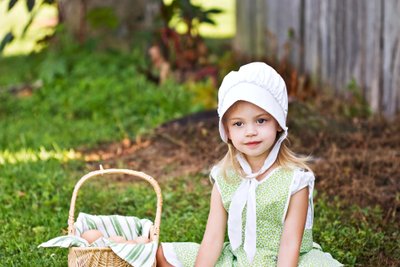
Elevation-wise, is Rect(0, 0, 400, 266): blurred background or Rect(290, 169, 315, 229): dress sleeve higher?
Rect(290, 169, 315, 229): dress sleeve

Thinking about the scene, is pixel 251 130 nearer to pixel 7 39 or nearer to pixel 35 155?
pixel 35 155

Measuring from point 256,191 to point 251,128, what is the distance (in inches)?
12.1

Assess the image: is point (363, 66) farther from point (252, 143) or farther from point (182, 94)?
point (252, 143)

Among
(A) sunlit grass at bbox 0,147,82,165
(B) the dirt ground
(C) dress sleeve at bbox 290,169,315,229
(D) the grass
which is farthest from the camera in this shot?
(A) sunlit grass at bbox 0,147,82,165

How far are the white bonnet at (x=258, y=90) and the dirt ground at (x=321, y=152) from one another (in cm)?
158

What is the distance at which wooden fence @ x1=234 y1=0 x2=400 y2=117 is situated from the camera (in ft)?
22.1

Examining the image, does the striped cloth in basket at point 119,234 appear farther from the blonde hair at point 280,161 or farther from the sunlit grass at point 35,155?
the sunlit grass at point 35,155

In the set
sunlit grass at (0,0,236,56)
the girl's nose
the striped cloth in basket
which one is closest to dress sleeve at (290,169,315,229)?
the girl's nose

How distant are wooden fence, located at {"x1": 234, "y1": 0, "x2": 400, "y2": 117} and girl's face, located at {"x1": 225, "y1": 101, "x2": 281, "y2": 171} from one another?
3.04 m

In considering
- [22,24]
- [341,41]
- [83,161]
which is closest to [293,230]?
[83,161]

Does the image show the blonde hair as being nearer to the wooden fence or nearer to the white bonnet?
the white bonnet

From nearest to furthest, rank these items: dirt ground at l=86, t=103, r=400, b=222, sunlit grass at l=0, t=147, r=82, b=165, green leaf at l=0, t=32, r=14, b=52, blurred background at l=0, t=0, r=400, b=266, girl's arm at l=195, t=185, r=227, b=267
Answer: girl's arm at l=195, t=185, r=227, b=267, blurred background at l=0, t=0, r=400, b=266, dirt ground at l=86, t=103, r=400, b=222, sunlit grass at l=0, t=147, r=82, b=165, green leaf at l=0, t=32, r=14, b=52

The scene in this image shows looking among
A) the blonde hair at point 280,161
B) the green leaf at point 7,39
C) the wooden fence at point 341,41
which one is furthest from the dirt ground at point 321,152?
the green leaf at point 7,39

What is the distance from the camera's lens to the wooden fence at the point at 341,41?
673 centimetres
